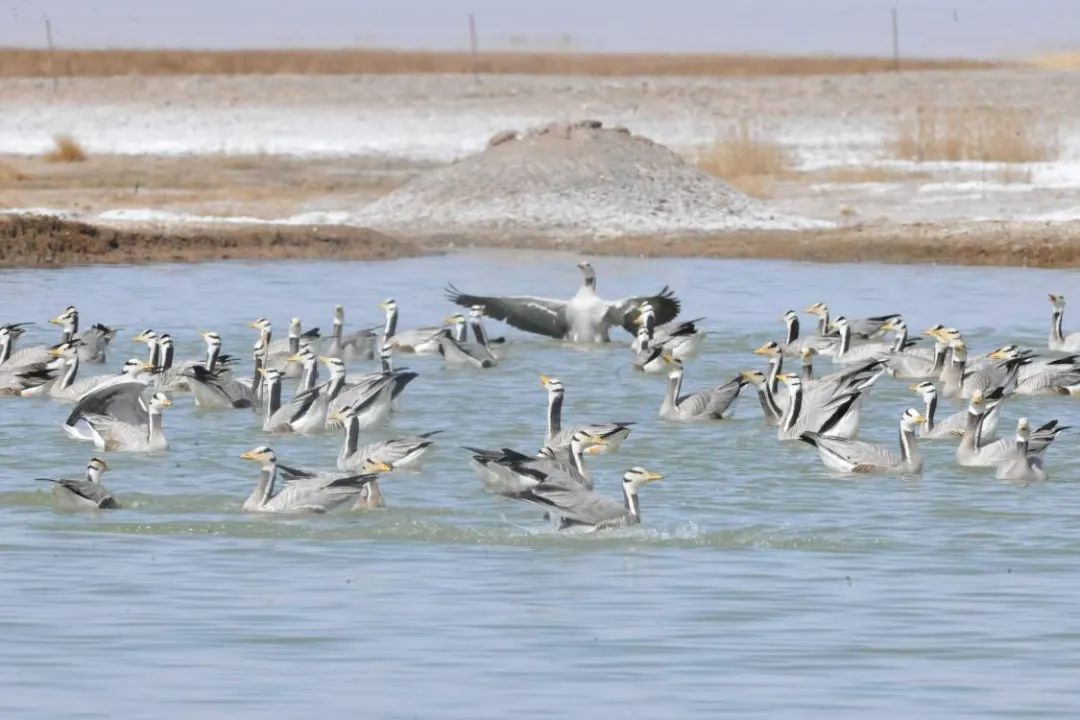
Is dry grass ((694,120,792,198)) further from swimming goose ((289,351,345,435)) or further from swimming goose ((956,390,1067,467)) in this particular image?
swimming goose ((956,390,1067,467))

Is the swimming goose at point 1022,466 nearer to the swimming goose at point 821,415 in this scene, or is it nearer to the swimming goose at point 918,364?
the swimming goose at point 821,415

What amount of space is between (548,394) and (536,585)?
21.4 feet

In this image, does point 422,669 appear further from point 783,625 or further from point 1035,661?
point 1035,661

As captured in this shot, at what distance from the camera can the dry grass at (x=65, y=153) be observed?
1961 inches

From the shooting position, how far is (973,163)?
44344 millimetres

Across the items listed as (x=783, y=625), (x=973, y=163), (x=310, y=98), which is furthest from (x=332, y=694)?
(x=310, y=98)

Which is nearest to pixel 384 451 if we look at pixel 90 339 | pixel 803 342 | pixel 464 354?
→ pixel 464 354

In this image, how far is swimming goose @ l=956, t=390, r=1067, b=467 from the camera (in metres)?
15.2

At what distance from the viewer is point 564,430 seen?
1598 centimetres

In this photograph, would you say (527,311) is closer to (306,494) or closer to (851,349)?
(851,349)

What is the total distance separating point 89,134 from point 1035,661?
4961cm

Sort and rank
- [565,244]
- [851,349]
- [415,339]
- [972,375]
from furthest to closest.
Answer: [565,244], [415,339], [851,349], [972,375]

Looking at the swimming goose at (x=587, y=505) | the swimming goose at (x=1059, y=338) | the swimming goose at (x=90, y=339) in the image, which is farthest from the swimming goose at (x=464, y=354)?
the swimming goose at (x=587, y=505)

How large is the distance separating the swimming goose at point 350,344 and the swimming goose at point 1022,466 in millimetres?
8550
